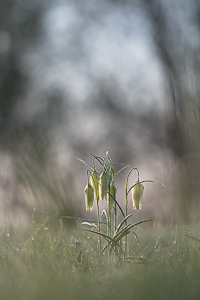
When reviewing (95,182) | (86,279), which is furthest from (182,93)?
(86,279)

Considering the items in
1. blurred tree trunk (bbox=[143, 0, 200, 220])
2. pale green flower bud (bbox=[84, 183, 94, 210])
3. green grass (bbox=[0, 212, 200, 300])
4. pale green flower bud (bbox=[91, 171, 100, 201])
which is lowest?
green grass (bbox=[0, 212, 200, 300])

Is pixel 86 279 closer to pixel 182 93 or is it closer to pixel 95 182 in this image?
pixel 95 182

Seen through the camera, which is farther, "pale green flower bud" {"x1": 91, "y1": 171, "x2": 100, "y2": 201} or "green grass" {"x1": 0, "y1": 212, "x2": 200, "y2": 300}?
"pale green flower bud" {"x1": 91, "y1": 171, "x2": 100, "y2": 201}

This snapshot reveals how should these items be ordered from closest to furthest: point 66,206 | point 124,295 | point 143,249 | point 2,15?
point 124,295 < point 143,249 < point 66,206 < point 2,15

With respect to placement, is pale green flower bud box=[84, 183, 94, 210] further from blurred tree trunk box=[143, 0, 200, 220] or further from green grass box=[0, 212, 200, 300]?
blurred tree trunk box=[143, 0, 200, 220]

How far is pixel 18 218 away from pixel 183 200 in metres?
1.33

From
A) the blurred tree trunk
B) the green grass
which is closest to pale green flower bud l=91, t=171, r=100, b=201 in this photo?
the green grass

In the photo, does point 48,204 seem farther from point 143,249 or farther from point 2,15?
point 2,15

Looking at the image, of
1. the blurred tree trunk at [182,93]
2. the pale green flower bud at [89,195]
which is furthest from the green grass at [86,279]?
the blurred tree trunk at [182,93]

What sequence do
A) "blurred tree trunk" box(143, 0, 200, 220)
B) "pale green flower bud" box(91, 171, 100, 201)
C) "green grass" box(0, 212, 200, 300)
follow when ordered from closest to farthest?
1. "green grass" box(0, 212, 200, 300)
2. "pale green flower bud" box(91, 171, 100, 201)
3. "blurred tree trunk" box(143, 0, 200, 220)

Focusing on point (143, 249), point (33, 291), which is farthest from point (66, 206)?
point (33, 291)

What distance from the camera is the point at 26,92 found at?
6.26 metres

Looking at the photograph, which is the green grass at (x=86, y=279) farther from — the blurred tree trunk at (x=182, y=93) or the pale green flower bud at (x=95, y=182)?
the blurred tree trunk at (x=182, y=93)

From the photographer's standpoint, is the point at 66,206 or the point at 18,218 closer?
the point at 18,218
